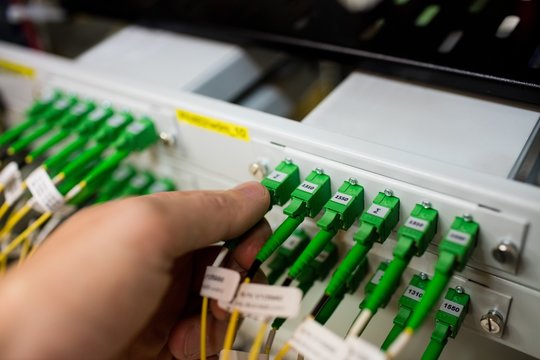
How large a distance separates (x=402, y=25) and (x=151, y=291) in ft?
1.74

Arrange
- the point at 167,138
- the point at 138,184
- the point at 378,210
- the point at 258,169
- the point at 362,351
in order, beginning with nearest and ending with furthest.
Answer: the point at 362,351 < the point at 378,210 < the point at 258,169 < the point at 167,138 < the point at 138,184

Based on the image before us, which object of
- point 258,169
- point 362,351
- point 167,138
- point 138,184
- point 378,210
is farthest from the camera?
point 138,184

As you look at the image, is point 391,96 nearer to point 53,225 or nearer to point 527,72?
point 527,72

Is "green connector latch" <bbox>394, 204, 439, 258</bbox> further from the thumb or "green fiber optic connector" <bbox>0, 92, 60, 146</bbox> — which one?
"green fiber optic connector" <bbox>0, 92, 60, 146</bbox>

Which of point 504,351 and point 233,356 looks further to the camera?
point 504,351

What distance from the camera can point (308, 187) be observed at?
1.97 feet

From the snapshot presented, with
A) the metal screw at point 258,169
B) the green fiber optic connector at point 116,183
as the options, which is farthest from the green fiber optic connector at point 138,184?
the metal screw at point 258,169

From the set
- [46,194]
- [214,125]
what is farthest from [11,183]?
[214,125]

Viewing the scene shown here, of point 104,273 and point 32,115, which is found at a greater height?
point 104,273

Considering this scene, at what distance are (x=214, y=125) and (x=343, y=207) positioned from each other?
0.77ft

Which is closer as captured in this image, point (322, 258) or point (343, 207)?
point (343, 207)

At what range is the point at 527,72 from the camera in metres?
0.65

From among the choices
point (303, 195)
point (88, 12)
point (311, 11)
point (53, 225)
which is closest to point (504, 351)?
point (303, 195)

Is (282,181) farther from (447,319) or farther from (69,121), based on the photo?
(69,121)
